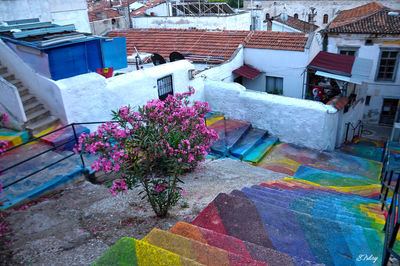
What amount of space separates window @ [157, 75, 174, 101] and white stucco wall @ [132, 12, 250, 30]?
12246mm

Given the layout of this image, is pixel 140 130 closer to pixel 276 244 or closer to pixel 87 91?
pixel 276 244

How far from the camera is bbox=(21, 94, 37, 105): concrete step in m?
9.71

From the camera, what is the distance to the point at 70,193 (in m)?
7.25

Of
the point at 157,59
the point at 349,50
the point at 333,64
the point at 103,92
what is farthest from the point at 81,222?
the point at 349,50

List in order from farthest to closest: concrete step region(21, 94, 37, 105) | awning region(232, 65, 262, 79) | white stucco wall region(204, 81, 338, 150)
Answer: awning region(232, 65, 262, 79) → white stucco wall region(204, 81, 338, 150) → concrete step region(21, 94, 37, 105)

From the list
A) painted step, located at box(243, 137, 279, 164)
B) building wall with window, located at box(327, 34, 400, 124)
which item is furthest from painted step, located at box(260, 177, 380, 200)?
building wall with window, located at box(327, 34, 400, 124)

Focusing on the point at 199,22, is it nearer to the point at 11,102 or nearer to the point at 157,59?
the point at 157,59

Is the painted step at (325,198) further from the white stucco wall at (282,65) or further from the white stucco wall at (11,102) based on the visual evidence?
the white stucco wall at (282,65)

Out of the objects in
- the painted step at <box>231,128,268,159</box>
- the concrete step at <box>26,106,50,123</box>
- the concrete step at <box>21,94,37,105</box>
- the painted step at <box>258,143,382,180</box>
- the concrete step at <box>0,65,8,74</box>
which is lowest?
the painted step at <box>258,143,382,180</box>

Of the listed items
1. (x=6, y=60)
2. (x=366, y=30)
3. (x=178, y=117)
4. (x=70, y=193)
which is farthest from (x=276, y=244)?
(x=366, y=30)

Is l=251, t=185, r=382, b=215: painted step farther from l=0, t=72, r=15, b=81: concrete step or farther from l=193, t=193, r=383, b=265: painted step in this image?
l=0, t=72, r=15, b=81: concrete step

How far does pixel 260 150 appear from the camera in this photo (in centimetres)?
1238

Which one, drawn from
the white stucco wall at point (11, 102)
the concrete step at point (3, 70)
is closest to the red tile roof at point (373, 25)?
the concrete step at point (3, 70)

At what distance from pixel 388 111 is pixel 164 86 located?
1627 cm
